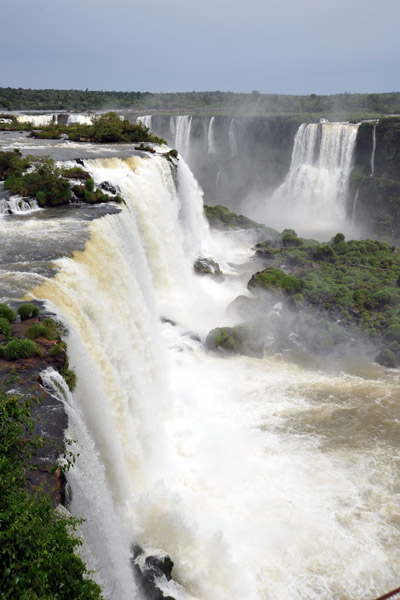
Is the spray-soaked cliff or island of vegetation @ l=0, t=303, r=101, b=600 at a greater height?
the spray-soaked cliff

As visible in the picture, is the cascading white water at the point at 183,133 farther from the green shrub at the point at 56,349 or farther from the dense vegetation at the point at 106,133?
the green shrub at the point at 56,349

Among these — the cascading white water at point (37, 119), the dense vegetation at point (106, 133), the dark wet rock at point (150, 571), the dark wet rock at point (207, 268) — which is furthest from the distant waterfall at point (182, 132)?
the dark wet rock at point (150, 571)

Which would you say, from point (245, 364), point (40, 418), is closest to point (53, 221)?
point (245, 364)

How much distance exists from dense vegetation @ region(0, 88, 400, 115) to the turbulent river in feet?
187

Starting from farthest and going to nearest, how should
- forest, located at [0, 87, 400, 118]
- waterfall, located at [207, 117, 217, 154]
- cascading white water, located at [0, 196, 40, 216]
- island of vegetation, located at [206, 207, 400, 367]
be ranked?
forest, located at [0, 87, 400, 118] → waterfall, located at [207, 117, 217, 154] → island of vegetation, located at [206, 207, 400, 367] → cascading white water, located at [0, 196, 40, 216]

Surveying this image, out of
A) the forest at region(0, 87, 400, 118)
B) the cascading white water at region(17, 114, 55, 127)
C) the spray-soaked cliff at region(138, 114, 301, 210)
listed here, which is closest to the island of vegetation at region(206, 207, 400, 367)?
the spray-soaked cliff at region(138, 114, 301, 210)

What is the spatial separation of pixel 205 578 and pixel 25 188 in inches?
648

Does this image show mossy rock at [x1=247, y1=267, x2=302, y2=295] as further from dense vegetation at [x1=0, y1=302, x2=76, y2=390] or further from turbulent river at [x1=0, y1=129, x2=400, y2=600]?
dense vegetation at [x1=0, y1=302, x2=76, y2=390]

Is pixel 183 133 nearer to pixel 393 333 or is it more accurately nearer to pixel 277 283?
pixel 277 283

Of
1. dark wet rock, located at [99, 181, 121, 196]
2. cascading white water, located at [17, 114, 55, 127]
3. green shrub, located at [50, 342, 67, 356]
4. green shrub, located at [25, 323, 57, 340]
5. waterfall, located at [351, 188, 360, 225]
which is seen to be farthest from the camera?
cascading white water, located at [17, 114, 55, 127]

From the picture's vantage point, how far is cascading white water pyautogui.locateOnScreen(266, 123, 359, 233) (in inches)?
1732

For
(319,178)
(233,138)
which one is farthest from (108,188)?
(233,138)

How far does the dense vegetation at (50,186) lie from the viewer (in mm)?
19688

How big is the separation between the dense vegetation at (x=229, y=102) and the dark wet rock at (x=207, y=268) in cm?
4629
